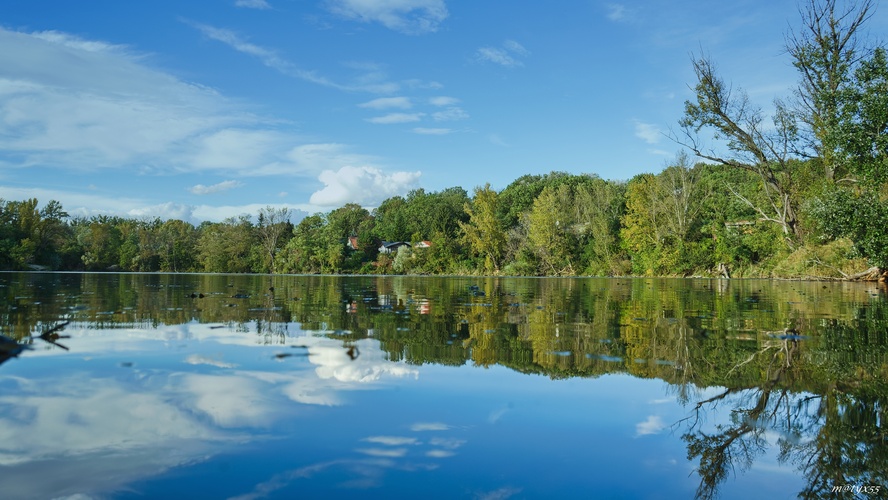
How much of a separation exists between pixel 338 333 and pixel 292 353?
6.55 ft

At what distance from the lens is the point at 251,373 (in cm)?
558

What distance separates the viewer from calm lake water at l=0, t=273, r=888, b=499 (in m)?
3.04

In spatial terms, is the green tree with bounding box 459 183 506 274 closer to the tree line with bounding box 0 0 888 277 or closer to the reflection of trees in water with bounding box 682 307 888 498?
the tree line with bounding box 0 0 888 277

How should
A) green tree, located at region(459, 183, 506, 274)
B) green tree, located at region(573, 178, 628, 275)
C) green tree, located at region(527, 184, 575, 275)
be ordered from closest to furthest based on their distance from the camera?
green tree, located at region(573, 178, 628, 275) < green tree, located at region(527, 184, 575, 275) < green tree, located at region(459, 183, 506, 274)

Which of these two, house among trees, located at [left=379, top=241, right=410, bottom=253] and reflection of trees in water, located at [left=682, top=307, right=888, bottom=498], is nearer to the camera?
reflection of trees in water, located at [left=682, top=307, right=888, bottom=498]

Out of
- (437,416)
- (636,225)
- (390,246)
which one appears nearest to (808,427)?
(437,416)

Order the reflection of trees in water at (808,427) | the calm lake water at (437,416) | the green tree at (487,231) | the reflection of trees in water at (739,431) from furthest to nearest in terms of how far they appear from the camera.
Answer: the green tree at (487,231) < the reflection of trees in water at (739,431) < the reflection of trees in water at (808,427) < the calm lake water at (437,416)

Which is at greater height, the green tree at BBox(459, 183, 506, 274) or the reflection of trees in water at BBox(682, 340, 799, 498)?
the green tree at BBox(459, 183, 506, 274)

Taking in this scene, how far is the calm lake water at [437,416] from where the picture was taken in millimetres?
3043

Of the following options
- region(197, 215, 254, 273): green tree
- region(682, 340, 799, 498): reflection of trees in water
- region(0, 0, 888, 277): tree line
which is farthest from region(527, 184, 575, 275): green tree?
region(682, 340, 799, 498): reflection of trees in water

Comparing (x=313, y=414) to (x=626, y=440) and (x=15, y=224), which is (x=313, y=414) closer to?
(x=626, y=440)

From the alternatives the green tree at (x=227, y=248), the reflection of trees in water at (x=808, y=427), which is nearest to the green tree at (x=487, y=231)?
the green tree at (x=227, y=248)

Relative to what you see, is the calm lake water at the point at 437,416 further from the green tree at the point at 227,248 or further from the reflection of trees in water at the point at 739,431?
the green tree at the point at 227,248

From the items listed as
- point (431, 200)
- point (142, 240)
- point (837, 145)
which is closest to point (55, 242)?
point (142, 240)
